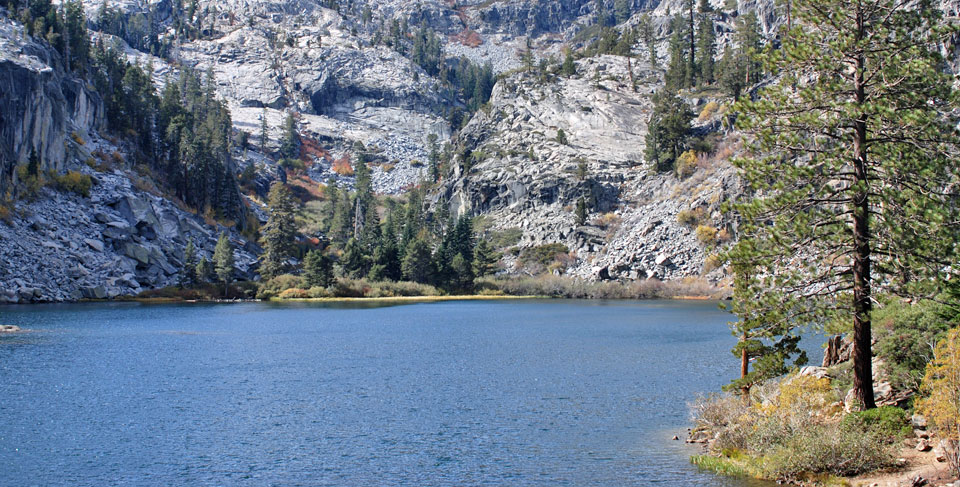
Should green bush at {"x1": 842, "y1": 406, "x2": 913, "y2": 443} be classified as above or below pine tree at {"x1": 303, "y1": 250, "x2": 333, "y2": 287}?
below

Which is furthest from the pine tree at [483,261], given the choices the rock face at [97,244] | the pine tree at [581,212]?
the rock face at [97,244]

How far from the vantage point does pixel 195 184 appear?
144 m

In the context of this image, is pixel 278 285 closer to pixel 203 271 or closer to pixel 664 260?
pixel 203 271

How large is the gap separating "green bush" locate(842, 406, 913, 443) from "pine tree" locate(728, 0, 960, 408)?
2.15 ft

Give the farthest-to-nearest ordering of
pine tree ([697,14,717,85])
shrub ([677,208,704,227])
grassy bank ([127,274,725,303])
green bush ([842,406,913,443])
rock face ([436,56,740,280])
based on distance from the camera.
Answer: pine tree ([697,14,717,85])
rock face ([436,56,740,280])
shrub ([677,208,704,227])
grassy bank ([127,274,725,303])
green bush ([842,406,913,443])

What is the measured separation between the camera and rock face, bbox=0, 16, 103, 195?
111m

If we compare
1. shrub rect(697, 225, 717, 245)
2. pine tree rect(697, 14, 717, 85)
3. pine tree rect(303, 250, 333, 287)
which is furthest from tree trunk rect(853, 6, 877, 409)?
pine tree rect(697, 14, 717, 85)

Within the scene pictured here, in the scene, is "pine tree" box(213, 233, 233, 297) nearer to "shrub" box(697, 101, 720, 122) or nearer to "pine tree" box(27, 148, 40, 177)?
"pine tree" box(27, 148, 40, 177)

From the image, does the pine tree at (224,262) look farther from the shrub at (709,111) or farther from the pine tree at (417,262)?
the shrub at (709,111)

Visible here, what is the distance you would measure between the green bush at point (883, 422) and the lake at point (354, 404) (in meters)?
3.90

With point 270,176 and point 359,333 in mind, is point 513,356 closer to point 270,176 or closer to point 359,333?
point 359,333

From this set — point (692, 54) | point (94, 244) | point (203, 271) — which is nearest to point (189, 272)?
point (203, 271)

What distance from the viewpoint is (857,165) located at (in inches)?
938

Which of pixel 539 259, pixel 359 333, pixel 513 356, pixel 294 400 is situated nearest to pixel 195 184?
pixel 539 259
